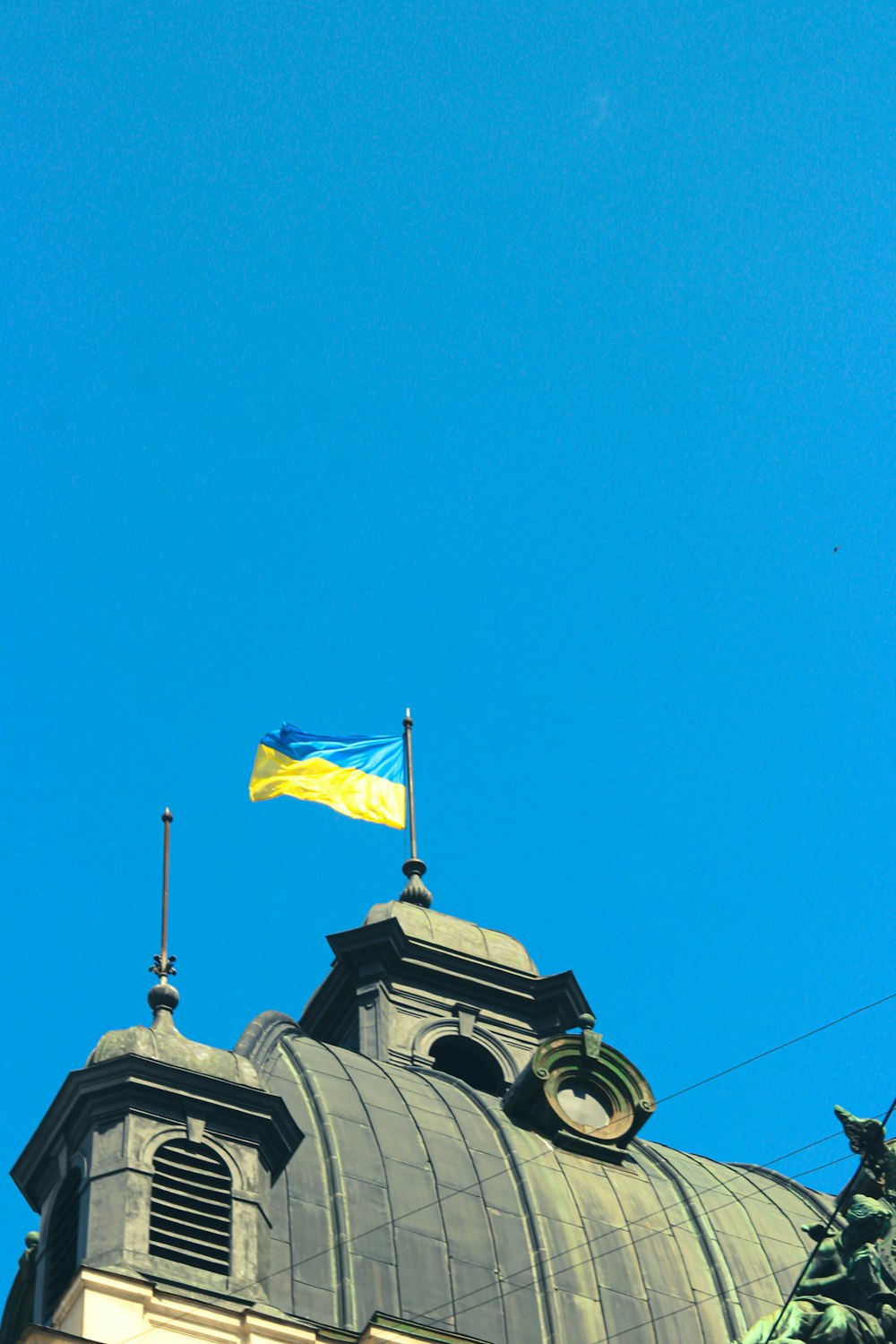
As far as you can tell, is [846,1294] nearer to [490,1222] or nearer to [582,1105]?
[490,1222]

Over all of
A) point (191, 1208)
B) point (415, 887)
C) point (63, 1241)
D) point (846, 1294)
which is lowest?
point (846, 1294)

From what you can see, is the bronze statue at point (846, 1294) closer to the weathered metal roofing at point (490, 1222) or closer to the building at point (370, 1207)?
the weathered metal roofing at point (490, 1222)

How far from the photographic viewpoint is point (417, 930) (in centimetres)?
7112

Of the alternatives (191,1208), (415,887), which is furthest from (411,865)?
(191,1208)

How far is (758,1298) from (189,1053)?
33.8 ft

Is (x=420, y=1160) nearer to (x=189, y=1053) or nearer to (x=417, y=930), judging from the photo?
(x=189, y=1053)

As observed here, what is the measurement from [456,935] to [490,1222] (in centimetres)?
1239

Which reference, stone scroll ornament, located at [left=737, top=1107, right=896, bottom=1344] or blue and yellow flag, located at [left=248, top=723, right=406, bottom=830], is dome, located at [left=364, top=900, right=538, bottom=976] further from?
stone scroll ornament, located at [left=737, top=1107, right=896, bottom=1344]

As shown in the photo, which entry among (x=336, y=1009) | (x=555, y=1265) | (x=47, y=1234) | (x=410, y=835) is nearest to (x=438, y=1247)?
(x=555, y=1265)

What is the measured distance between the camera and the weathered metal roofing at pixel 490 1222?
57656 millimetres

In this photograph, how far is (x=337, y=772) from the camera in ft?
238

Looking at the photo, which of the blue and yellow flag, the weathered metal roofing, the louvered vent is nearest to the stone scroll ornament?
the weathered metal roofing

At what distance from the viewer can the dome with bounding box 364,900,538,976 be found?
7106 centimetres

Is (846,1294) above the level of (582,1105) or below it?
below
